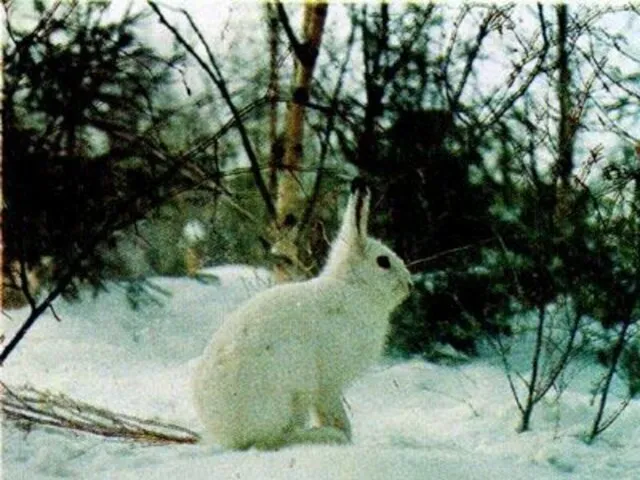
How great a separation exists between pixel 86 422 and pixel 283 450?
1.89 metres

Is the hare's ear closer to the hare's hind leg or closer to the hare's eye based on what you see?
the hare's eye

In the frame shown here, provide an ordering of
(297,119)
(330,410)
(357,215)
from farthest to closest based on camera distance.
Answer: (297,119) < (357,215) < (330,410)

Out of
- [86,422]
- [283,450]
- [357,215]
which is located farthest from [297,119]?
[283,450]

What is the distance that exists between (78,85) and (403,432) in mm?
2762

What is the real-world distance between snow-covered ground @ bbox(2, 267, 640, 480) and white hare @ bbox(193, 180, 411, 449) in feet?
0.61

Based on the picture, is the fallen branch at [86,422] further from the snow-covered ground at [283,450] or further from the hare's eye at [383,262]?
the hare's eye at [383,262]

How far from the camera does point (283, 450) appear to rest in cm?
446

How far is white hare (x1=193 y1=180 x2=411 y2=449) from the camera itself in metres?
4.59

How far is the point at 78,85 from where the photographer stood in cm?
526

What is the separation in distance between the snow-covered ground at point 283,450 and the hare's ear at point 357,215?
1032 millimetres

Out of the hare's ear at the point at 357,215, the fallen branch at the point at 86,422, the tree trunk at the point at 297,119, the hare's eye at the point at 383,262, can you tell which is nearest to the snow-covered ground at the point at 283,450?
the fallen branch at the point at 86,422

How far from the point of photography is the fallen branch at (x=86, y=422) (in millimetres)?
5508

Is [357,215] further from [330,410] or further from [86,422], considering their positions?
[86,422]

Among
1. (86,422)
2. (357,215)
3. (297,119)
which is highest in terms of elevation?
(297,119)
